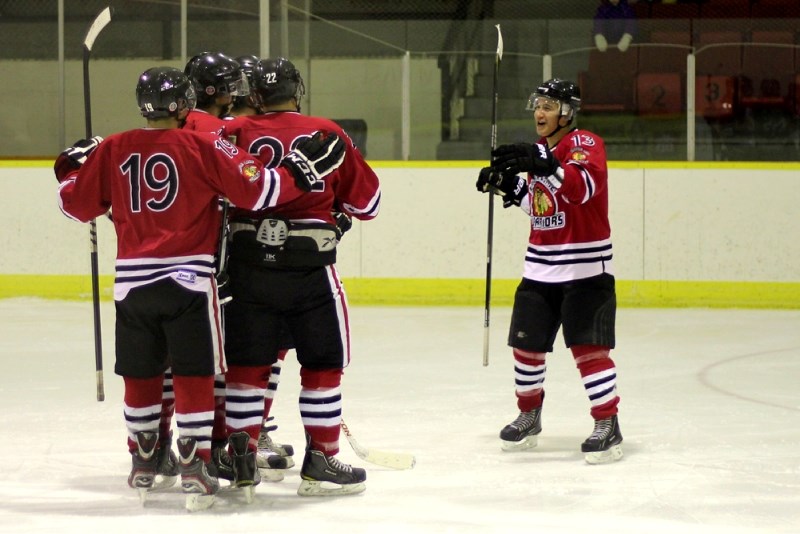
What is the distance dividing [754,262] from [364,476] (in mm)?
4847

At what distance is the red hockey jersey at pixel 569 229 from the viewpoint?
13.4 ft

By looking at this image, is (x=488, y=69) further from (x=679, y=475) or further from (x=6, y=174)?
(x=679, y=475)

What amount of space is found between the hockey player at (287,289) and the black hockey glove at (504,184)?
0.60 meters

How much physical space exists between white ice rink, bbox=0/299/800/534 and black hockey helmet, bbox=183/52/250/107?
117cm

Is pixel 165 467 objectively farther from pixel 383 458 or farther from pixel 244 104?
pixel 244 104

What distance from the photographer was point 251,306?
11.3 ft

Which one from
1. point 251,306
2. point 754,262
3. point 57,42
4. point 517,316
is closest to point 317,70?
point 57,42

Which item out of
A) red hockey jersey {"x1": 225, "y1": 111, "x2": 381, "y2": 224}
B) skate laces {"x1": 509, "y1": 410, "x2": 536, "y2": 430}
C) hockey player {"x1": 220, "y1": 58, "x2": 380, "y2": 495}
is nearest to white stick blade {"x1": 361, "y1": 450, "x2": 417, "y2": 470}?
hockey player {"x1": 220, "y1": 58, "x2": 380, "y2": 495}

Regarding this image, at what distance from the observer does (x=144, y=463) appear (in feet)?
11.4

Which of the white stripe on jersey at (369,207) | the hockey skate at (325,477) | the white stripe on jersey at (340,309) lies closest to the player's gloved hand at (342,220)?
the white stripe on jersey at (369,207)

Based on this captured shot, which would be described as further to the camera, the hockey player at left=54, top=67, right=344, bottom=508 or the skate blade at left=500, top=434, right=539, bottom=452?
the skate blade at left=500, top=434, right=539, bottom=452

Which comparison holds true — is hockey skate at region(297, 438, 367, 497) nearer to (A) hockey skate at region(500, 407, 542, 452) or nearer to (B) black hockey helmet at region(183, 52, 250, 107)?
(A) hockey skate at region(500, 407, 542, 452)

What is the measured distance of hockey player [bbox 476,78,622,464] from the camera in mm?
4035

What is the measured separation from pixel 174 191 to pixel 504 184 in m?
1.29
